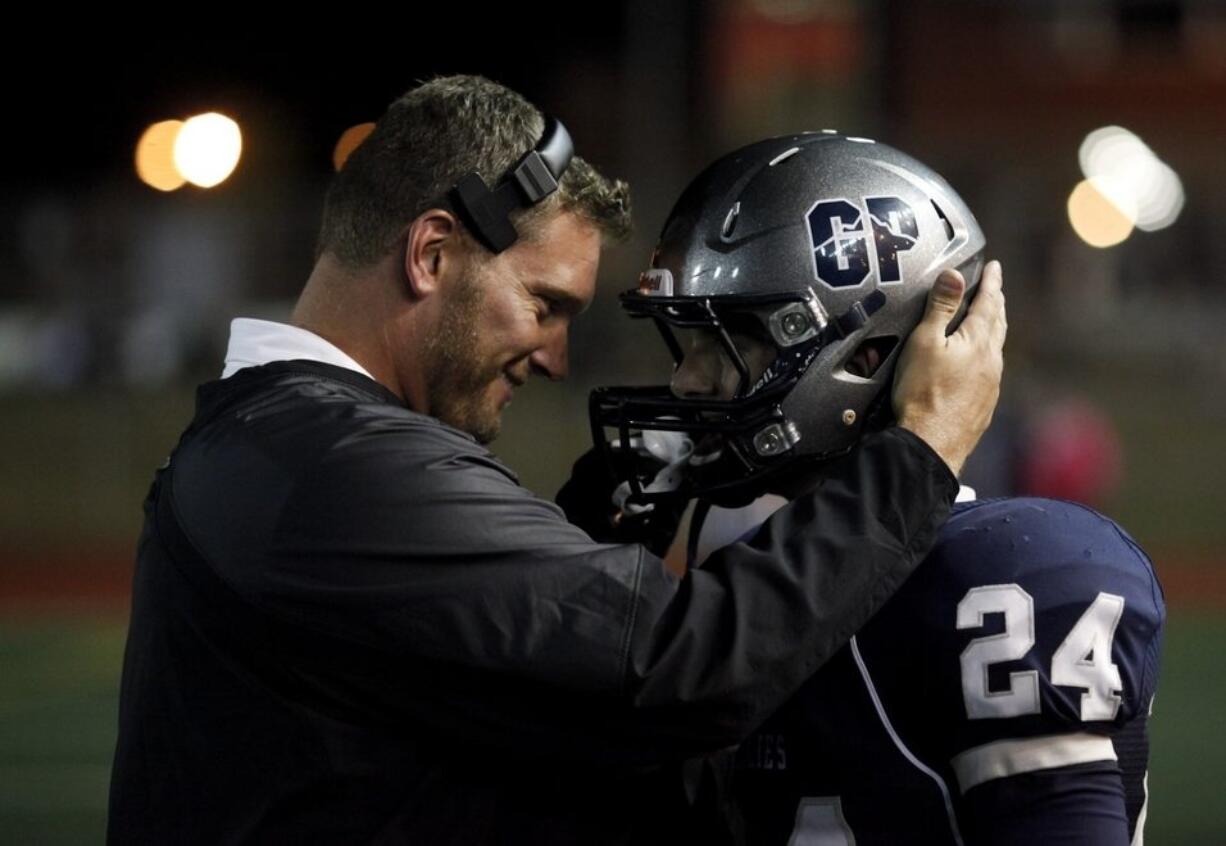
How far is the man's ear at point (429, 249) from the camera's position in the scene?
2561 millimetres

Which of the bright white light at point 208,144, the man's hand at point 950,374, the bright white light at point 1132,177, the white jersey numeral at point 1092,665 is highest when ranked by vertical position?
the bright white light at point 208,144

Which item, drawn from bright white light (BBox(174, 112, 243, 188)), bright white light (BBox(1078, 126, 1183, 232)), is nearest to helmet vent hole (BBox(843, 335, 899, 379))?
bright white light (BBox(174, 112, 243, 188))

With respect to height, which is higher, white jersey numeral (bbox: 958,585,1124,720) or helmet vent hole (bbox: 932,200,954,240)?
helmet vent hole (bbox: 932,200,954,240)

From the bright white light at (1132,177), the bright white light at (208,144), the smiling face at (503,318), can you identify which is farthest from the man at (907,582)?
the bright white light at (1132,177)

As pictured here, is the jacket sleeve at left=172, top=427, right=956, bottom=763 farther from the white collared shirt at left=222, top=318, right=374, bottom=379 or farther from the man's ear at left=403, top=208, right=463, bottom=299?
the man's ear at left=403, top=208, right=463, bottom=299

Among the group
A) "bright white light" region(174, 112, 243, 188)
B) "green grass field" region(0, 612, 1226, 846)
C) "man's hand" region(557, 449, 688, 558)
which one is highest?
"bright white light" region(174, 112, 243, 188)

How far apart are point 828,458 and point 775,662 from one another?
511 millimetres

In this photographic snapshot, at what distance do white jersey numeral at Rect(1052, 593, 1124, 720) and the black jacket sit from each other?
0.71 feet

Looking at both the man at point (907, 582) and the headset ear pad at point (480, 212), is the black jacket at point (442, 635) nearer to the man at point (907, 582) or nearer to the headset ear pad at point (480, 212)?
the man at point (907, 582)

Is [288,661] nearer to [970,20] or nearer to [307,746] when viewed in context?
[307,746]

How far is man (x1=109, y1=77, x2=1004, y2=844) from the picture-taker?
2.09 metres

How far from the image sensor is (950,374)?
2340mm

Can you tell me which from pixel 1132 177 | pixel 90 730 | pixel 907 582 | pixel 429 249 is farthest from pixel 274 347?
pixel 1132 177

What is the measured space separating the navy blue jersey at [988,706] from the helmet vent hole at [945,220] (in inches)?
18.7
